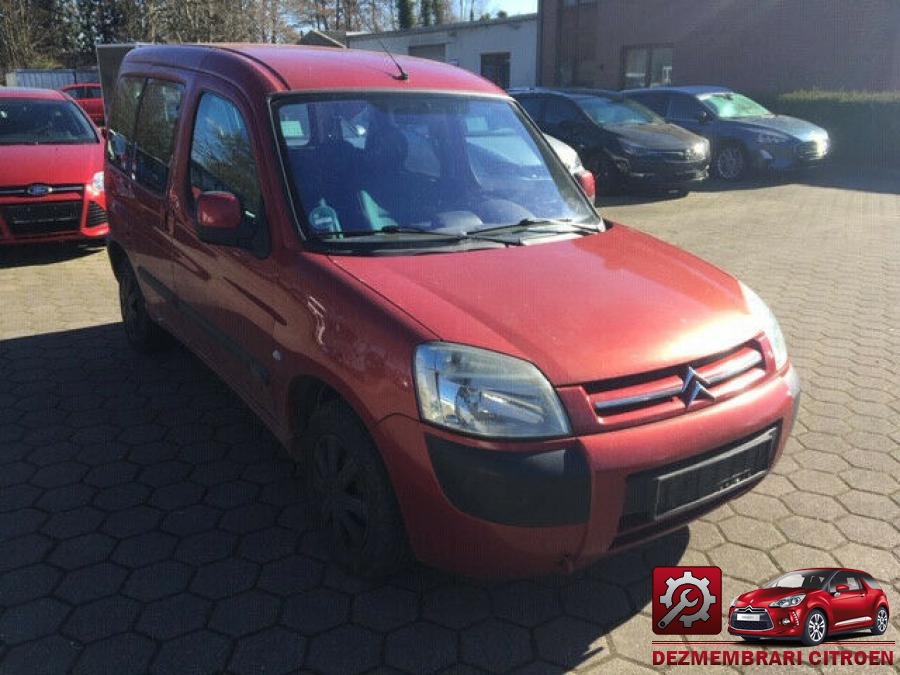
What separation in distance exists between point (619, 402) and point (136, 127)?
362cm

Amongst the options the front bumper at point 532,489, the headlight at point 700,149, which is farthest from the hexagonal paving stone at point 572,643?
the headlight at point 700,149

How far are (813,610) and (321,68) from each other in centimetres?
299

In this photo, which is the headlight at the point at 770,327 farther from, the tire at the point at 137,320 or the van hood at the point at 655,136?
the van hood at the point at 655,136

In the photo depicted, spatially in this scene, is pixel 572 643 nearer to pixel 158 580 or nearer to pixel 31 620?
pixel 158 580

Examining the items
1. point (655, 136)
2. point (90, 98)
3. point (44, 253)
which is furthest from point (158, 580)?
point (90, 98)

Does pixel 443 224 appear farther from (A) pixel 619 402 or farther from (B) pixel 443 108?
(A) pixel 619 402

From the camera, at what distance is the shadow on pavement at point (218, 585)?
98.2 inches

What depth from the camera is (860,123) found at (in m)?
16.1

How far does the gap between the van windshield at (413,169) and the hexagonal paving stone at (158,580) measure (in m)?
1.41

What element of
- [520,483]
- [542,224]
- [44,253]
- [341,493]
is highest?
[542,224]

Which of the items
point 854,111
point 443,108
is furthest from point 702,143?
point 443,108

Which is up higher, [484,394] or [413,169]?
[413,169]

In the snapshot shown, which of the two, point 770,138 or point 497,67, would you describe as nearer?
point 770,138

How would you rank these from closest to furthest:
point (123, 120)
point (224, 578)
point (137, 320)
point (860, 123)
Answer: point (224, 578)
point (123, 120)
point (137, 320)
point (860, 123)
